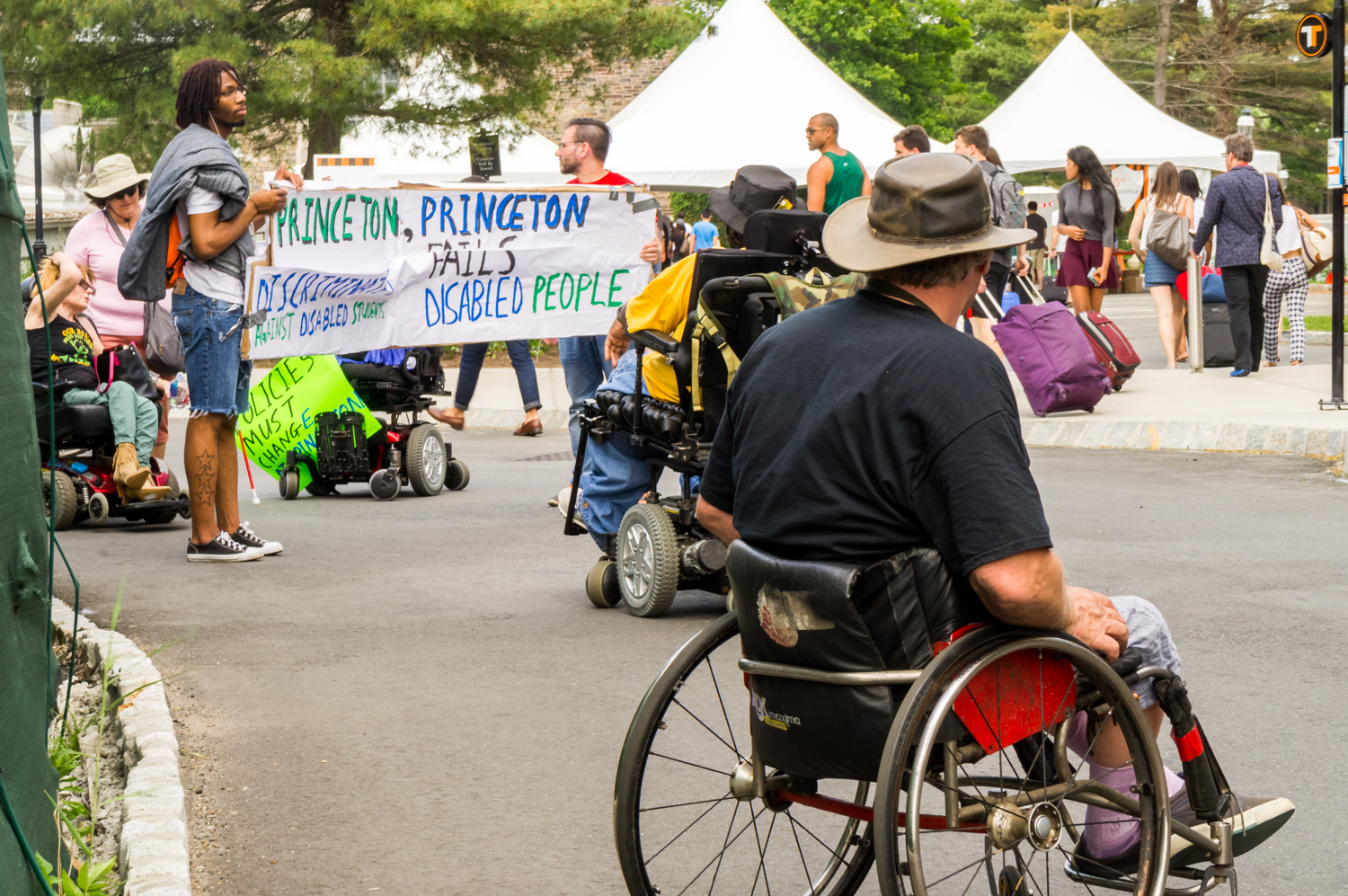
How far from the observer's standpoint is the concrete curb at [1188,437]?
34.6ft

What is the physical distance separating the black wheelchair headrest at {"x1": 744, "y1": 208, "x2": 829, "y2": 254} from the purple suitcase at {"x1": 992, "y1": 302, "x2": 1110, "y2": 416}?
Result: 6.15 meters

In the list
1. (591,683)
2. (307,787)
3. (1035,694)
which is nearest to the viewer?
(1035,694)

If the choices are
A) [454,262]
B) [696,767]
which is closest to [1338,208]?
[454,262]

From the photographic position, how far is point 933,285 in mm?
2980

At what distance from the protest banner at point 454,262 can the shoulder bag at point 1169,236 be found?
703cm

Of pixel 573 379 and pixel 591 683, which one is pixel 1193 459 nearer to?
pixel 573 379

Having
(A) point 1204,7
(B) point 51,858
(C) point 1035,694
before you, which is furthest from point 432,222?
(A) point 1204,7

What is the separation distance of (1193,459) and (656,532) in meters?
5.73

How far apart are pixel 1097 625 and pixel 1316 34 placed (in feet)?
34.4

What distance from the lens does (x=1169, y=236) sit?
1500 centimetres

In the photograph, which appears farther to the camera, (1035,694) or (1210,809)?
(1210,809)

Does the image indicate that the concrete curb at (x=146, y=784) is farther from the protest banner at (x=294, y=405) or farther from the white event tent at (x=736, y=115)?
the white event tent at (x=736, y=115)

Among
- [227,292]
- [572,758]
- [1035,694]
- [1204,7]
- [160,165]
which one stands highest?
[1204,7]

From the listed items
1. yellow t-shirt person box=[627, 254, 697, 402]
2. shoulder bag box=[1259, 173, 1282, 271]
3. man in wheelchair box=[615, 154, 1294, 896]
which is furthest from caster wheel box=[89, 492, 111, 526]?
shoulder bag box=[1259, 173, 1282, 271]
